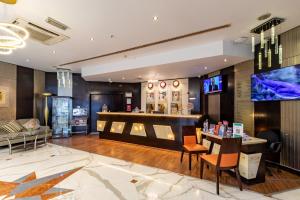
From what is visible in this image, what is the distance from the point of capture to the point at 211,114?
23.3 ft

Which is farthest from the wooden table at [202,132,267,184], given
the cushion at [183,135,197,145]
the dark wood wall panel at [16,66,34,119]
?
the dark wood wall panel at [16,66,34,119]

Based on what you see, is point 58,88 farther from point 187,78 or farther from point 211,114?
point 211,114

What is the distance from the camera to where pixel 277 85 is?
4.25m

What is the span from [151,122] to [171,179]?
281cm

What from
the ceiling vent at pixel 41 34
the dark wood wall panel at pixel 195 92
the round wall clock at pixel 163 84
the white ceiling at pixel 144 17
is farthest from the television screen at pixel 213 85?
the ceiling vent at pixel 41 34

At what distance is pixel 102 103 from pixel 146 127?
4.31 m

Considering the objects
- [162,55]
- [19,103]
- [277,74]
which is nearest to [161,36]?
[162,55]

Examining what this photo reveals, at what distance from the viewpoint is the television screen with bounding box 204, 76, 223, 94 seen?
6289mm

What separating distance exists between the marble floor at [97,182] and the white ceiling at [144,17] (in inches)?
124

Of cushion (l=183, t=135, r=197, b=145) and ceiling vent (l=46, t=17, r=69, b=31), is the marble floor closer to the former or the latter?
cushion (l=183, t=135, r=197, b=145)

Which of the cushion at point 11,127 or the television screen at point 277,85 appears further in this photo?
the cushion at point 11,127

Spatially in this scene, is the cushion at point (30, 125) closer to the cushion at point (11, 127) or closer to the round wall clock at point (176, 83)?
the cushion at point (11, 127)

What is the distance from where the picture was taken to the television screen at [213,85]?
6.29m

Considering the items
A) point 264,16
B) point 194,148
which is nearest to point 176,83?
point 194,148
